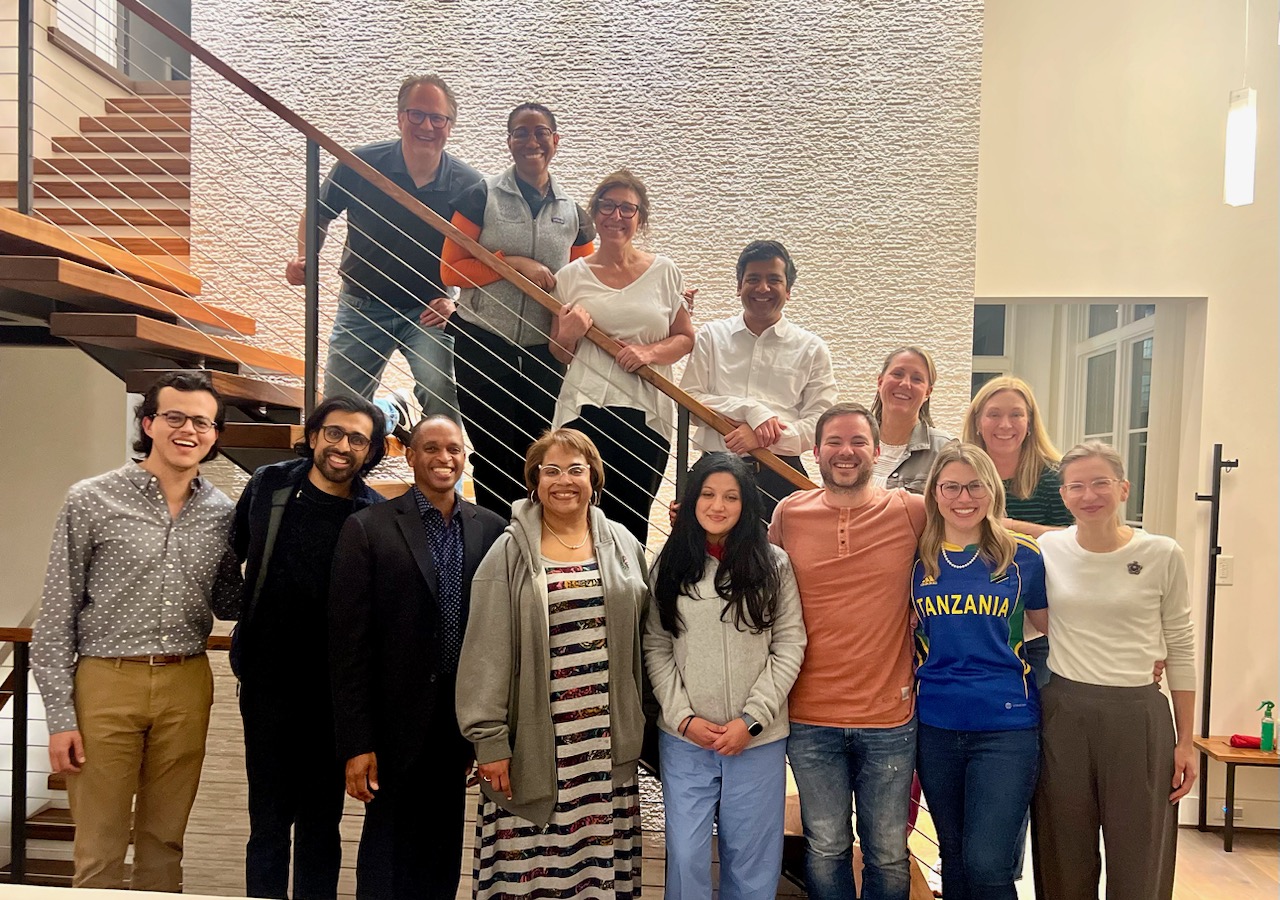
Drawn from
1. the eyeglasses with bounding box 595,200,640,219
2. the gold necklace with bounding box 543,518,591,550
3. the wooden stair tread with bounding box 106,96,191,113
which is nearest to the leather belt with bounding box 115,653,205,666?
the gold necklace with bounding box 543,518,591,550

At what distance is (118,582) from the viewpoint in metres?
1.93

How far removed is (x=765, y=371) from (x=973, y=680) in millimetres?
996

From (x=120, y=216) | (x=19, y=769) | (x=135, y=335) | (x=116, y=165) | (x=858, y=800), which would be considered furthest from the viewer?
(x=116, y=165)

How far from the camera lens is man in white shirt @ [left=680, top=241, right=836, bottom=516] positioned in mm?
2330

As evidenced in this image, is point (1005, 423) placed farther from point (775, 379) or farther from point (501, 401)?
point (501, 401)

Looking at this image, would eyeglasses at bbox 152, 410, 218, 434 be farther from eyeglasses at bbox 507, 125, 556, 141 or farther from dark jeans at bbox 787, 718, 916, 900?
dark jeans at bbox 787, 718, 916, 900

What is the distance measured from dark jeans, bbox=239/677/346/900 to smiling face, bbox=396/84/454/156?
162cm

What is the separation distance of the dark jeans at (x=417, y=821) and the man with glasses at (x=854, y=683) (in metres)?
0.80

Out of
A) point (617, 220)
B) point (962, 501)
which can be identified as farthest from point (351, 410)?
point (962, 501)

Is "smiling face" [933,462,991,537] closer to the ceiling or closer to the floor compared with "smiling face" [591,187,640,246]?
closer to the floor

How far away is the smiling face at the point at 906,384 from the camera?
2.26 m

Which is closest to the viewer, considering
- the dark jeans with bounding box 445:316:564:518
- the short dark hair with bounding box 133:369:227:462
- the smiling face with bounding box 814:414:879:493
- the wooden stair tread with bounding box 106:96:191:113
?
the smiling face with bounding box 814:414:879:493

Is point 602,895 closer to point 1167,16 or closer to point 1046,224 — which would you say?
point 1046,224

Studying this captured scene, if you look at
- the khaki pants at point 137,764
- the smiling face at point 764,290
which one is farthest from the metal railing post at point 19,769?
the smiling face at point 764,290
